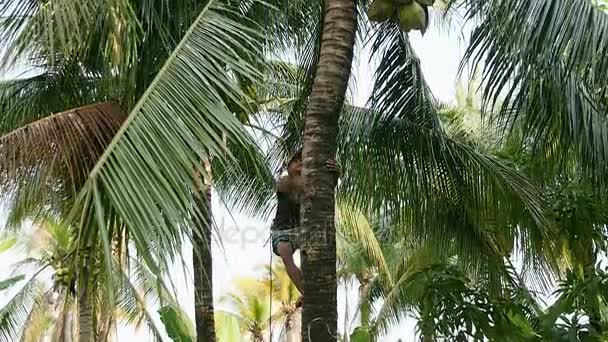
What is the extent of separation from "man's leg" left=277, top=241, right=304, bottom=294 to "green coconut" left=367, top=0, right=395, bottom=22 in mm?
1375

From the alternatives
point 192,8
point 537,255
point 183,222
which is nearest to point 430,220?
point 537,255

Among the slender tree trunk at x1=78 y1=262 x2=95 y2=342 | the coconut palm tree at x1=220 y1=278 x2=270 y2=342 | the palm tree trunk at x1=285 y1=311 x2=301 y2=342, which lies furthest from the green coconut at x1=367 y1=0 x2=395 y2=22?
the coconut palm tree at x1=220 y1=278 x2=270 y2=342

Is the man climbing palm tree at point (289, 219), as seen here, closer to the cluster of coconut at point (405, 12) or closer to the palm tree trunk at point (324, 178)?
the palm tree trunk at point (324, 178)

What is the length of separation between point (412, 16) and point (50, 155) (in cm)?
193

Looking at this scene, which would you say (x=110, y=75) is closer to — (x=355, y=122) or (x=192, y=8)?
(x=192, y=8)

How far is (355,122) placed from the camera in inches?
266

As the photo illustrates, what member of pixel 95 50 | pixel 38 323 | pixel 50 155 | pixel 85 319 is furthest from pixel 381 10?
pixel 38 323

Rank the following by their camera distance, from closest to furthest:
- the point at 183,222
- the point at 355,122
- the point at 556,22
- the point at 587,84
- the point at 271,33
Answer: the point at 183,222 → the point at 556,22 → the point at 587,84 → the point at 271,33 → the point at 355,122

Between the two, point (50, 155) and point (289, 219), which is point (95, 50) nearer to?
point (289, 219)

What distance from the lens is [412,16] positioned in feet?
13.9

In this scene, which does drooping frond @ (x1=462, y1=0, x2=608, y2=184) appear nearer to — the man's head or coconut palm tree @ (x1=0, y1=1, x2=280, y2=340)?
the man's head

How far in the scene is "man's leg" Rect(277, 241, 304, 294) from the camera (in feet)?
15.3

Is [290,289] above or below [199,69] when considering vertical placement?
above

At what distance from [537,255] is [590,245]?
127 centimetres
